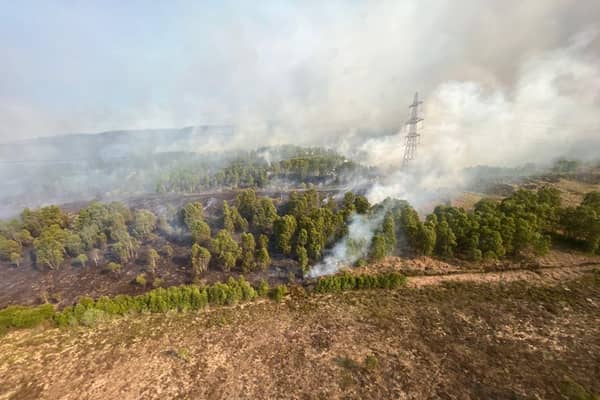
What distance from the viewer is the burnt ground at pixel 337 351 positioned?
2142 centimetres

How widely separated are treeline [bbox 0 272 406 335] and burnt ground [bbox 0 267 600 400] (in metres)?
1.02

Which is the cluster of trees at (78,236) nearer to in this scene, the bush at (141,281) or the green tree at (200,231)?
the bush at (141,281)

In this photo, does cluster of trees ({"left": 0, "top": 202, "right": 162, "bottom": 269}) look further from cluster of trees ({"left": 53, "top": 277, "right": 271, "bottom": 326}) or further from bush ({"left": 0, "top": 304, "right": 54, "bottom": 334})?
bush ({"left": 0, "top": 304, "right": 54, "bottom": 334})

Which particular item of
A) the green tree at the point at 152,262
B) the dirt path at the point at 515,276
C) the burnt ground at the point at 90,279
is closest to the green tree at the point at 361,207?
the dirt path at the point at 515,276

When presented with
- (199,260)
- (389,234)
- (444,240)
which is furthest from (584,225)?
(199,260)

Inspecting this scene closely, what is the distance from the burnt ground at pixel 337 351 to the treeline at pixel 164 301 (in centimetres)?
102

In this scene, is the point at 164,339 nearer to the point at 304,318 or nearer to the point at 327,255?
the point at 304,318

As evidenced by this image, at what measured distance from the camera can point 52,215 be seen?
56.2 meters

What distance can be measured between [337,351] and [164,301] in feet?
68.4

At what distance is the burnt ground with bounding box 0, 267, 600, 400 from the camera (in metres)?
21.4

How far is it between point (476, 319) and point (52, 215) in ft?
265

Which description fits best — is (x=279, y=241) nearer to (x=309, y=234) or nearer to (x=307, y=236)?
(x=307, y=236)

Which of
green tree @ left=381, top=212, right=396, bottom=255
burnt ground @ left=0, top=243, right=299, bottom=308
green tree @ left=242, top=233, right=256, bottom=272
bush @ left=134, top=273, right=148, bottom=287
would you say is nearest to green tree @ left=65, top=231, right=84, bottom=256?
burnt ground @ left=0, top=243, right=299, bottom=308

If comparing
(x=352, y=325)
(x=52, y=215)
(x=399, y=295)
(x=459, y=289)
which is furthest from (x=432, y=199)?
(x=52, y=215)
